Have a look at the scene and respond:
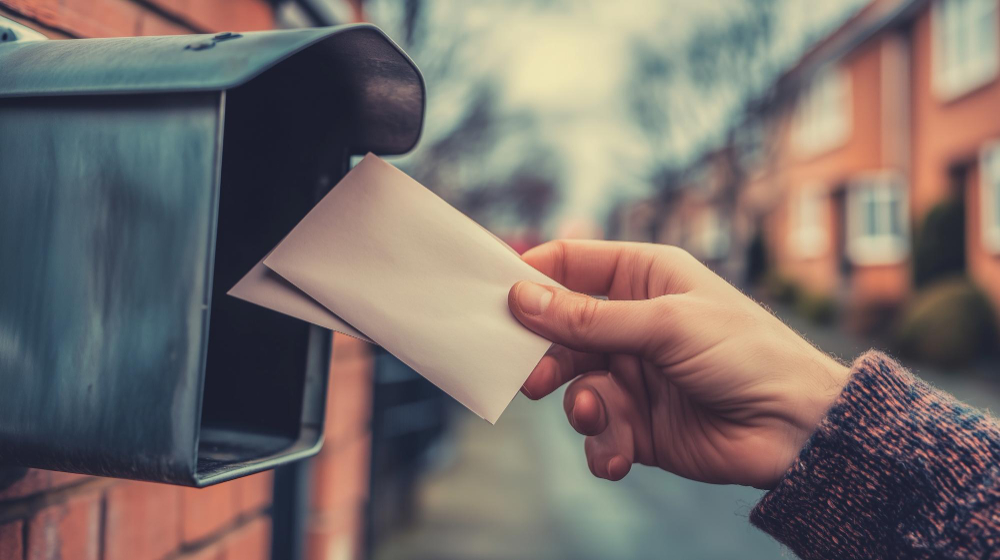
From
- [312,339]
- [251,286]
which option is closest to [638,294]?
[312,339]

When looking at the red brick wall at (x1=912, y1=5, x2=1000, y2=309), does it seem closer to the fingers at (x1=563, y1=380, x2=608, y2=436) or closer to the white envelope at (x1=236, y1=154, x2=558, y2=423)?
the fingers at (x1=563, y1=380, x2=608, y2=436)

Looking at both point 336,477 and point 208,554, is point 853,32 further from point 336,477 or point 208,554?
point 208,554

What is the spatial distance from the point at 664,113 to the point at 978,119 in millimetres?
9610

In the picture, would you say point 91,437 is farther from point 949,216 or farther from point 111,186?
point 949,216

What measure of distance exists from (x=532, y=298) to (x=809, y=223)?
19.6 m

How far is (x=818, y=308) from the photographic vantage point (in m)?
16.0

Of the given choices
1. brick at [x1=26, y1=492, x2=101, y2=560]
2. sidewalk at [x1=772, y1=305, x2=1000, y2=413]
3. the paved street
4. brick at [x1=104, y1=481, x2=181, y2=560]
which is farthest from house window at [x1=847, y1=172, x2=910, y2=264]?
brick at [x1=26, y1=492, x2=101, y2=560]

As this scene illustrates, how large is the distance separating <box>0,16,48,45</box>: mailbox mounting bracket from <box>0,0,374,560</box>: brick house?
2 cm

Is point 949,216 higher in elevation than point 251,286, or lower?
higher

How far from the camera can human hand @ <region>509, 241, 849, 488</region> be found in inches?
41.4

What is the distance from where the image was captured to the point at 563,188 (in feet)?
89.4

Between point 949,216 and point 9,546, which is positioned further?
point 949,216

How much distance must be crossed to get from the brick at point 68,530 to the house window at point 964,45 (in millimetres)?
12839

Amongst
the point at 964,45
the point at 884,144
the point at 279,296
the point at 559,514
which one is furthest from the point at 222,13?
the point at 884,144
